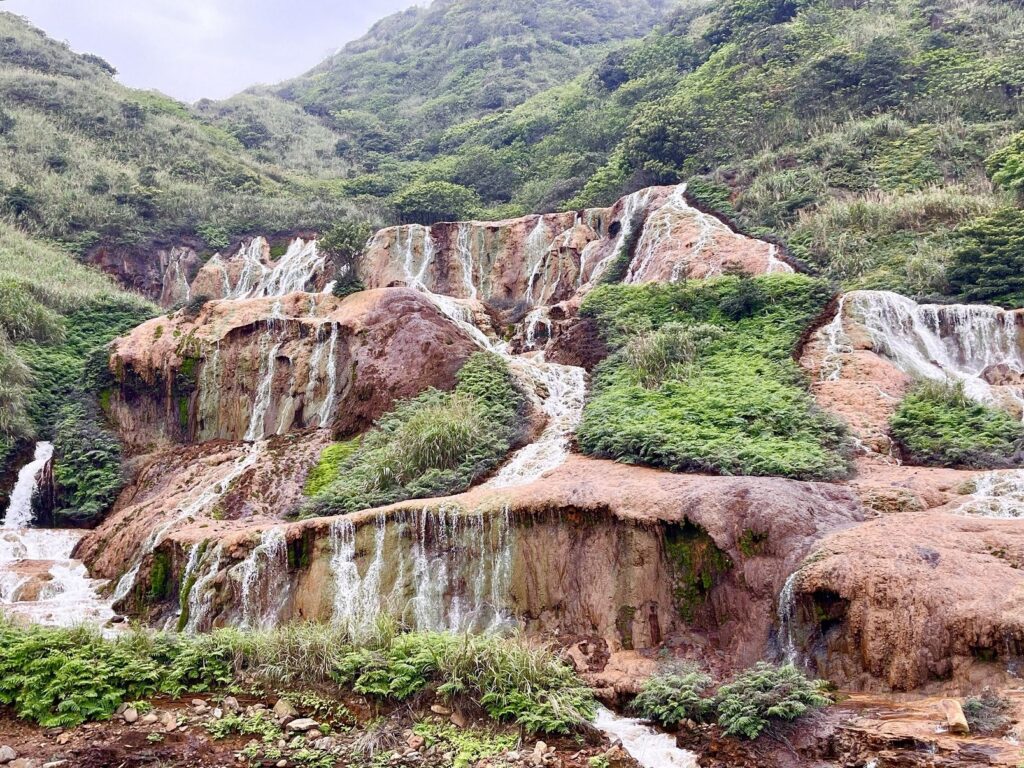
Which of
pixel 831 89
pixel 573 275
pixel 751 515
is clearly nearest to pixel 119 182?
pixel 573 275

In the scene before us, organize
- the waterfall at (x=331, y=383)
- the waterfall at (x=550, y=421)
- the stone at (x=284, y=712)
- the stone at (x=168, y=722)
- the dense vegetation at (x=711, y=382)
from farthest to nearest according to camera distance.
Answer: the waterfall at (x=331, y=383) < the waterfall at (x=550, y=421) < the dense vegetation at (x=711, y=382) < the stone at (x=284, y=712) < the stone at (x=168, y=722)

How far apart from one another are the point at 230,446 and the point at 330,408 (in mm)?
2749

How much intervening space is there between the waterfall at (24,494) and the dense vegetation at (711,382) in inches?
548

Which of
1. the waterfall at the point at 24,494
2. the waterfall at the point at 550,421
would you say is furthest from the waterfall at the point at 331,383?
the waterfall at the point at 24,494

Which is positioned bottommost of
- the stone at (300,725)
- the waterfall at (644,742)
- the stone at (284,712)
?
the waterfall at (644,742)

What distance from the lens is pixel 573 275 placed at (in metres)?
27.6

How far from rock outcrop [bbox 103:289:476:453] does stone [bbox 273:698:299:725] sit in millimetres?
11087

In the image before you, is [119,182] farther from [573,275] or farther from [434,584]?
[434,584]

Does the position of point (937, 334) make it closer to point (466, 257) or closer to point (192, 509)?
point (192, 509)

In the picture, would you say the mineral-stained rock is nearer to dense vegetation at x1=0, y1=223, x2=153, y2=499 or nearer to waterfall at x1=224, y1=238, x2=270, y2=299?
dense vegetation at x1=0, y1=223, x2=153, y2=499

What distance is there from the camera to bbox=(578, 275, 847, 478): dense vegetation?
13.3 m

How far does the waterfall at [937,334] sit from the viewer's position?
672 inches

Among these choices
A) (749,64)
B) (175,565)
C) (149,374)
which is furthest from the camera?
(749,64)

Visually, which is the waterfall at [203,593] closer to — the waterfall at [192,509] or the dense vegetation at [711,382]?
the waterfall at [192,509]
